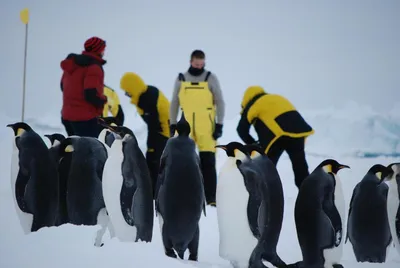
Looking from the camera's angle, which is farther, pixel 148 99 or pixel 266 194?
pixel 148 99

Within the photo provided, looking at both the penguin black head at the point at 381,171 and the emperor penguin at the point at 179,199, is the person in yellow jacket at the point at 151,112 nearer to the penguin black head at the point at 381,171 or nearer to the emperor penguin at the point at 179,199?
the emperor penguin at the point at 179,199

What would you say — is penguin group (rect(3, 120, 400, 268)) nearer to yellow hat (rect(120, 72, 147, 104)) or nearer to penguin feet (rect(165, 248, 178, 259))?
penguin feet (rect(165, 248, 178, 259))

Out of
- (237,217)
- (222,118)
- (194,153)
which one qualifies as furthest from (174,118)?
(237,217)

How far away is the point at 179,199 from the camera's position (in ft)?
9.05

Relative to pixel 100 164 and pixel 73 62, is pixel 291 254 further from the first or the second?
pixel 73 62

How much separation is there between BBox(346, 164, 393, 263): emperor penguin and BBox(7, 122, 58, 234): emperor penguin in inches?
71.6

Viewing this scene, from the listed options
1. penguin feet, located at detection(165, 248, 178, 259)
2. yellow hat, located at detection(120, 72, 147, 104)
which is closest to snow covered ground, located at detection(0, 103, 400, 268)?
penguin feet, located at detection(165, 248, 178, 259)

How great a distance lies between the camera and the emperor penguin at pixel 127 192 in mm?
2893

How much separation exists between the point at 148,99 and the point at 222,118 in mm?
807

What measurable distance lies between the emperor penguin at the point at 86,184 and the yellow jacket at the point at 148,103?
1349 mm

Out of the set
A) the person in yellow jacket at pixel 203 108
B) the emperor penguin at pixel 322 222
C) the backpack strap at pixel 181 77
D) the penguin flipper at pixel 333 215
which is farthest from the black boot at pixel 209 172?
the penguin flipper at pixel 333 215

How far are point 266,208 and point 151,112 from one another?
2.05m

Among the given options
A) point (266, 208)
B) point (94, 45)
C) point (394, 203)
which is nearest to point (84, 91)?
point (94, 45)

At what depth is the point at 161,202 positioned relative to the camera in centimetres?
279
